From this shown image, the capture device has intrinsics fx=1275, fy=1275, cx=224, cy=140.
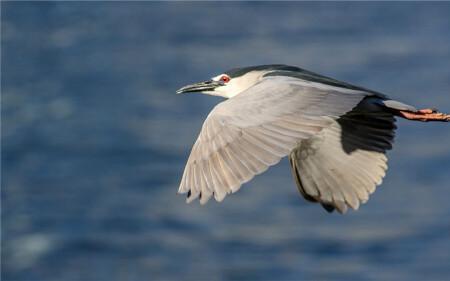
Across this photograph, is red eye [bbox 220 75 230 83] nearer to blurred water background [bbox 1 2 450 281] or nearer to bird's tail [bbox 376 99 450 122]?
bird's tail [bbox 376 99 450 122]

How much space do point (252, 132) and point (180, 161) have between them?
10633 millimetres

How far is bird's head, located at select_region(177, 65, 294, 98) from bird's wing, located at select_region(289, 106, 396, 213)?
585 mm

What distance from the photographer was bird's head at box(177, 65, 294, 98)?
899 centimetres

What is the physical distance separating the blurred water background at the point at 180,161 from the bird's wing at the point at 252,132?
895 centimetres

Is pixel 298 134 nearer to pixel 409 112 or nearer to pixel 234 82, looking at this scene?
pixel 409 112

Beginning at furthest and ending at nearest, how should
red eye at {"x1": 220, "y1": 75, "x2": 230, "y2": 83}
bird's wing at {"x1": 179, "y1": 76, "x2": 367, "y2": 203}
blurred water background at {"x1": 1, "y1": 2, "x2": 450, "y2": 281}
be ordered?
1. blurred water background at {"x1": 1, "y1": 2, "x2": 450, "y2": 281}
2. red eye at {"x1": 220, "y1": 75, "x2": 230, "y2": 83}
3. bird's wing at {"x1": 179, "y1": 76, "x2": 367, "y2": 203}

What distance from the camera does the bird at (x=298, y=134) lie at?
24.0ft

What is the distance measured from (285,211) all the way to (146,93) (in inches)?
178

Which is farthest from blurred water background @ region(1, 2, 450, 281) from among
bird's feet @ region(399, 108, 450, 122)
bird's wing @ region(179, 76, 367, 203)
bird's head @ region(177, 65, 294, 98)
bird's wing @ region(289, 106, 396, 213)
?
bird's wing @ region(179, 76, 367, 203)

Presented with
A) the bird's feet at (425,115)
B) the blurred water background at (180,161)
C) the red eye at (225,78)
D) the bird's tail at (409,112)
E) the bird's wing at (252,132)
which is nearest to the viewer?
the bird's wing at (252,132)

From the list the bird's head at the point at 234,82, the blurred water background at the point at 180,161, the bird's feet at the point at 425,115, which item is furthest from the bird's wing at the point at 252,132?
the blurred water background at the point at 180,161

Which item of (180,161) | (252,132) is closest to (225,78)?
(252,132)

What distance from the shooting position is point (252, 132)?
7.46 m

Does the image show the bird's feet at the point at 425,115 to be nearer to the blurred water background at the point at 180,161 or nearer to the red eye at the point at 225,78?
the red eye at the point at 225,78
